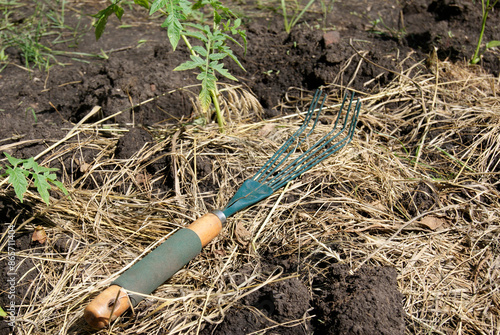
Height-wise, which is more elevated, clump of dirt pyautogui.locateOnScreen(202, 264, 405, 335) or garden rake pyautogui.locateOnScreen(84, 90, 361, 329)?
garden rake pyautogui.locateOnScreen(84, 90, 361, 329)

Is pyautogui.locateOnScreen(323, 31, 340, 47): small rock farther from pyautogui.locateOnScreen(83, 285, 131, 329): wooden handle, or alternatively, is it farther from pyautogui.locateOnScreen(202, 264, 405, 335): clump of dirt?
pyautogui.locateOnScreen(83, 285, 131, 329): wooden handle

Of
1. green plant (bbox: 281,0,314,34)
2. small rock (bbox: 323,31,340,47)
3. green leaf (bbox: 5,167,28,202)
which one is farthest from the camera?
green plant (bbox: 281,0,314,34)

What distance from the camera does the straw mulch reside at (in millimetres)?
1662

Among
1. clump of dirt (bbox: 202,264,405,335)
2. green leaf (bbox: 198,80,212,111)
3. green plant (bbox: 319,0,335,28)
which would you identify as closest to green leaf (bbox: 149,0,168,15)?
green leaf (bbox: 198,80,212,111)

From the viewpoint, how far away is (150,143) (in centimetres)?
231

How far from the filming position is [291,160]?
226 cm

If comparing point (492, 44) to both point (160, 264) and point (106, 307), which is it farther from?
point (106, 307)

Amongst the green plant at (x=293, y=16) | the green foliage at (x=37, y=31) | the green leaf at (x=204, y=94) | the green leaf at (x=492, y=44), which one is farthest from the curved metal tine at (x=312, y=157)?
the green foliage at (x=37, y=31)

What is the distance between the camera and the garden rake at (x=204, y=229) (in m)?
1.51

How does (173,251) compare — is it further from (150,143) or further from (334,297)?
(150,143)

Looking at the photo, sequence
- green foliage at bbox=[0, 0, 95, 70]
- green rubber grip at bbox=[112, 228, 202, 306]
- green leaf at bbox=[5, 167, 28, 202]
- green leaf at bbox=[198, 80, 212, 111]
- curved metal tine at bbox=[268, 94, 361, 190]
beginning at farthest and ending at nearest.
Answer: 1. green foliage at bbox=[0, 0, 95, 70]
2. curved metal tine at bbox=[268, 94, 361, 190]
3. green leaf at bbox=[198, 80, 212, 111]
4. green leaf at bbox=[5, 167, 28, 202]
5. green rubber grip at bbox=[112, 228, 202, 306]

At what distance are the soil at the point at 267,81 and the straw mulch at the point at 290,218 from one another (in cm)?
7

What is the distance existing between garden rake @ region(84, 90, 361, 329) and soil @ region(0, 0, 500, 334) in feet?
0.95

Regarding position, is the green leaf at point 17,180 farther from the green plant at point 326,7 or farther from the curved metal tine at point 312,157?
the green plant at point 326,7
